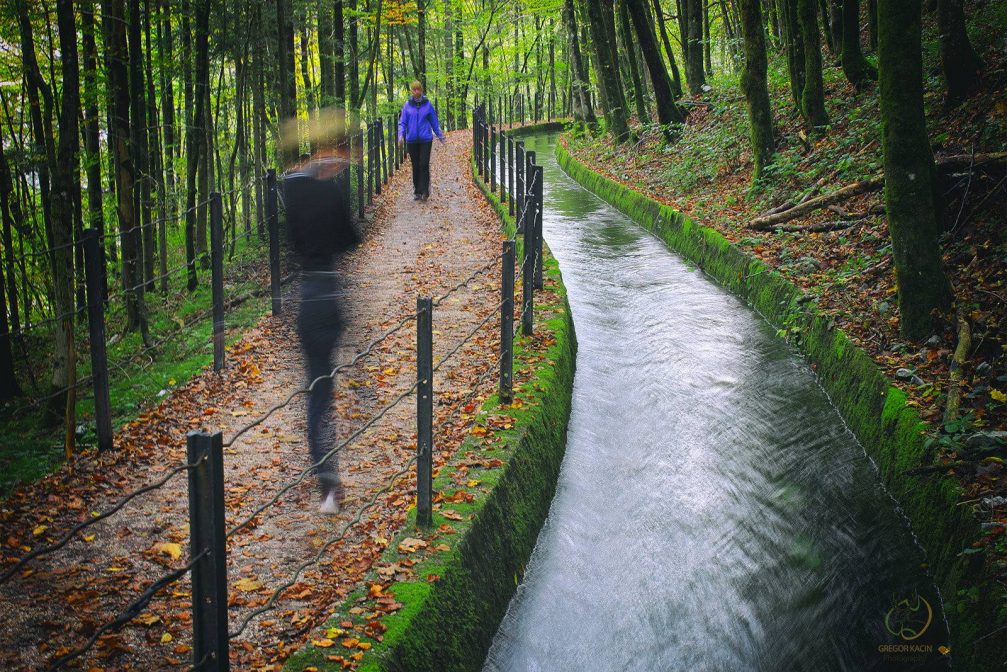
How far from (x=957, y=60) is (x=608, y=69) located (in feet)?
41.8

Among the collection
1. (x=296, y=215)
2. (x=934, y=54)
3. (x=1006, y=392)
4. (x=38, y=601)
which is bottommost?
(x=38, y=601)

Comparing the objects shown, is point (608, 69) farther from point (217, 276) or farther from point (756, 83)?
point (217, 276)

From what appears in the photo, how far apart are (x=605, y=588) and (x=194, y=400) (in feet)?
12.5

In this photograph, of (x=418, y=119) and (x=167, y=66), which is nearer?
(x=167, y=66)

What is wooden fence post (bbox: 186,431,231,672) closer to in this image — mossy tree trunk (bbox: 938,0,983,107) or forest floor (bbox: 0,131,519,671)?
forest floor (bbox: 0,131,519,671)

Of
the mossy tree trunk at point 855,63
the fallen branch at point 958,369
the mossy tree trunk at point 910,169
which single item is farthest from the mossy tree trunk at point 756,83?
the fallen branch at point 958,369

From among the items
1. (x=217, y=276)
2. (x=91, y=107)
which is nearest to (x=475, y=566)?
(x=217, y=276)

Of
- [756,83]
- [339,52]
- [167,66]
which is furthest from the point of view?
[339,52]

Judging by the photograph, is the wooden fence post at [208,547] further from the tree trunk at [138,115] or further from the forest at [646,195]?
the tree trunk at [138,115]

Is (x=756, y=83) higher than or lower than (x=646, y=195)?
higher

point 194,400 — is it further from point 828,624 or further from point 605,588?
point 828,624

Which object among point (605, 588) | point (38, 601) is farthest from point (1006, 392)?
point (38, 601)

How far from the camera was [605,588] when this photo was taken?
596cm

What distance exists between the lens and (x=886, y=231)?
32.9ft
